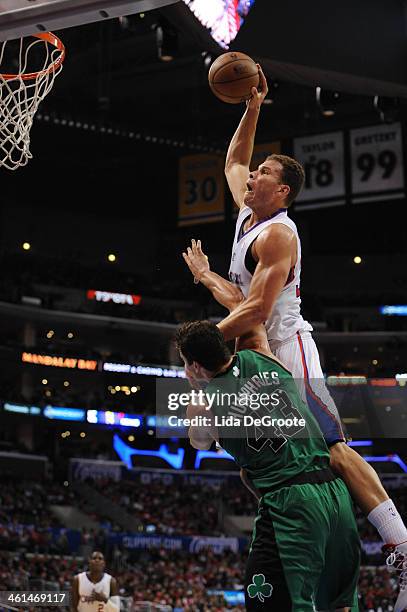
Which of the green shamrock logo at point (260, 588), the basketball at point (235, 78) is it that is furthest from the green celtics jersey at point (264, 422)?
the basketball at point (235, 78)

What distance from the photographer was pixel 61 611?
51.5ft

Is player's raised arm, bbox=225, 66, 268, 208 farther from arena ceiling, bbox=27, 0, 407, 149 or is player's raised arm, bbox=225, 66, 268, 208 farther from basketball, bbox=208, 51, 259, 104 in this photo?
arena ceiling, bbox=27, 0, 407, 149

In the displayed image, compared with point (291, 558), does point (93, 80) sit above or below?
above

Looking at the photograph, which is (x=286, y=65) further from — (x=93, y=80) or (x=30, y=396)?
(x=30, y=396)

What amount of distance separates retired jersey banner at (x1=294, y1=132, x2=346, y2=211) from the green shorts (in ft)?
55.2

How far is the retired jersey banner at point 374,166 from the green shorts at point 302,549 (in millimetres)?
16949

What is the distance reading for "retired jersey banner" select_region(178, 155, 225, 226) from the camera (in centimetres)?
2430

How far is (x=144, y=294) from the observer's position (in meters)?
34.3

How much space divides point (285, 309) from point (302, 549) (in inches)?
57.9

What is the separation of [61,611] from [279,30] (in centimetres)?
1045

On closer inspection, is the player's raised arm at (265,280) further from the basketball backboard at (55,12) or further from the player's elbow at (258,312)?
the basketball backboard at (55,12)

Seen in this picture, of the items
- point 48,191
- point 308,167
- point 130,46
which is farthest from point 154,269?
point 308,167

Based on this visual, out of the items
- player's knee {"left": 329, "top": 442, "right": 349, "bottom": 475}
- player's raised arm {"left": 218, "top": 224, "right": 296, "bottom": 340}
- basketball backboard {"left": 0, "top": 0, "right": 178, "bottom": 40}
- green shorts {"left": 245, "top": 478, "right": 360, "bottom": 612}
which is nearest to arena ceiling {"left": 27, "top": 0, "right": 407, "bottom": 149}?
basketball backboard {"left": 0, "top": 0, "right": 178, "bottom": 40}

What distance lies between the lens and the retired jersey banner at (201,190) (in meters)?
24.3
